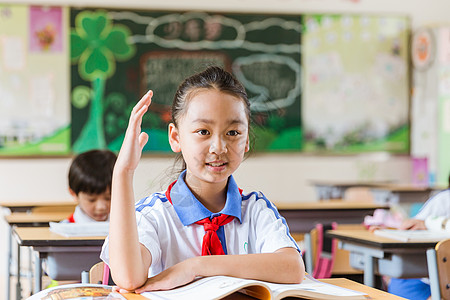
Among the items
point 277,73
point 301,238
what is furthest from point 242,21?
point 301,238

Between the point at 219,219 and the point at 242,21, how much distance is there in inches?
203

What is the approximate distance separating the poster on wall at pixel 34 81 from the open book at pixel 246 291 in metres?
4.99

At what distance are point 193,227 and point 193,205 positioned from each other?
0.05 meters

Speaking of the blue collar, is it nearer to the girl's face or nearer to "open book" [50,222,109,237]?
the girl's face

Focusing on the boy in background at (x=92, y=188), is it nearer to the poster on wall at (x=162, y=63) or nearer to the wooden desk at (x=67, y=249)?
the wooden desk at (x=67, y=249)

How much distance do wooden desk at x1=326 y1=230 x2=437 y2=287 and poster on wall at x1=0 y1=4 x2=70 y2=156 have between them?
394 centimetres

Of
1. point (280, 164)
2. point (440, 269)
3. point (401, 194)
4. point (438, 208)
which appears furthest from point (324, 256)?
point (280, 164)

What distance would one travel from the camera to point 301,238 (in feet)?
13.1

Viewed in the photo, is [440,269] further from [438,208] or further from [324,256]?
[438,208]

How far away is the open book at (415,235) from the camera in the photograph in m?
2.40

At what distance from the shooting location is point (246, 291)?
3.92ft

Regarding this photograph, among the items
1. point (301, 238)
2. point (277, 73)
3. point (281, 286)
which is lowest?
point (301, 238)

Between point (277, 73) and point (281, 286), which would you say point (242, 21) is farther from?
point (281, 286)

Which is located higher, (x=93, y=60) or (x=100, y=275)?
(x=93, y=60)
